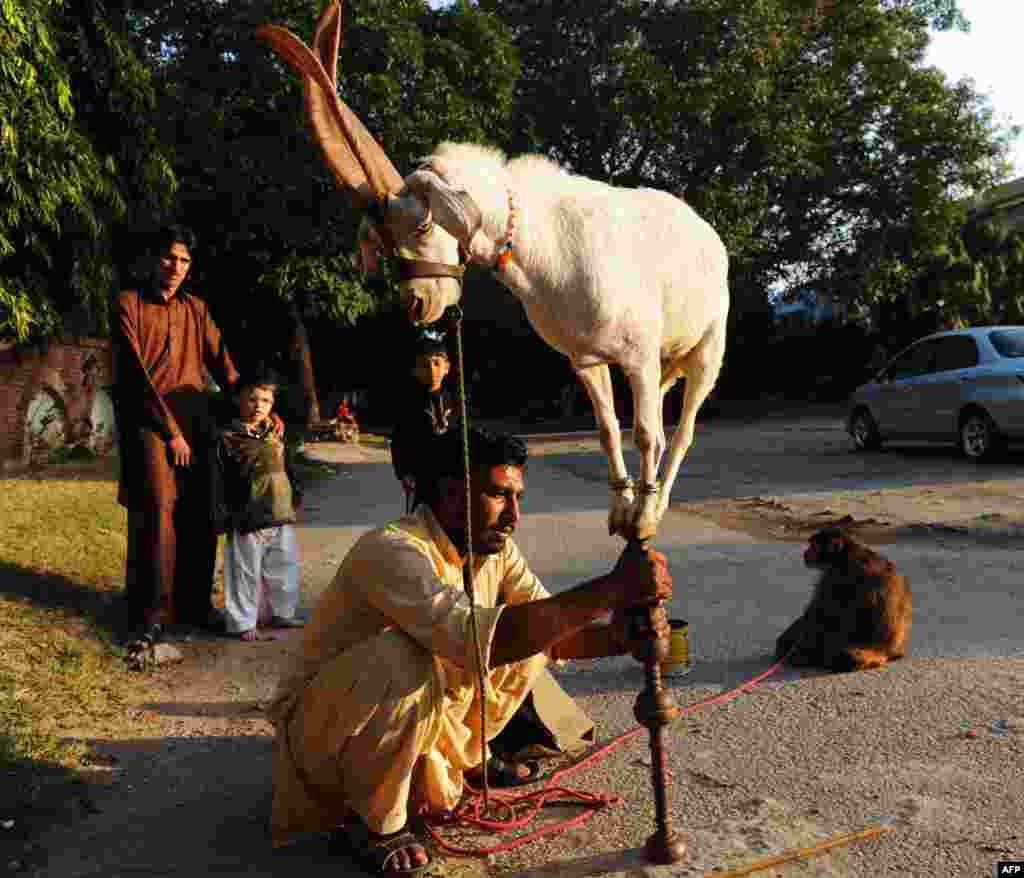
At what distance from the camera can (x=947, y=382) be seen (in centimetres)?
1071

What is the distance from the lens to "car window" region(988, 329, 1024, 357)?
10.3m

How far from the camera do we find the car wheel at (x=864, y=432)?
12484 mm

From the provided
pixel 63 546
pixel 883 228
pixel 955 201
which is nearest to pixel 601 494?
pixel 63 546

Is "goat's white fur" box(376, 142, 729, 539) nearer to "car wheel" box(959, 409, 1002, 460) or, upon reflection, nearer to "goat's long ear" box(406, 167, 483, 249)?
"goat's long ear" box(406, 167, 483, 249)

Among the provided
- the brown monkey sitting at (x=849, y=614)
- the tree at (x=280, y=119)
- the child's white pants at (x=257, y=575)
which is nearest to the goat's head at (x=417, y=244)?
the brown monkey sitting at (x=849, y=614)

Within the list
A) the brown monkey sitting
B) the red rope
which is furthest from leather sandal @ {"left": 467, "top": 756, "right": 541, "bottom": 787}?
the brown monkey sitting

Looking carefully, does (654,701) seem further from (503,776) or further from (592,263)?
(592,263)

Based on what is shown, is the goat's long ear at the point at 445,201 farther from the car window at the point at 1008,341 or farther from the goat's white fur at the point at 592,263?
the car window at the point at 1008,341

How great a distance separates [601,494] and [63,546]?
5.53m

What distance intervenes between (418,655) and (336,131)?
4.29 feet

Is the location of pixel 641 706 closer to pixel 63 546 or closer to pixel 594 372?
pixel 594 372

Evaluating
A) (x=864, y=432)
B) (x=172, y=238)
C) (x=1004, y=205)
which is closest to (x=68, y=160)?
(x=172, y=238)

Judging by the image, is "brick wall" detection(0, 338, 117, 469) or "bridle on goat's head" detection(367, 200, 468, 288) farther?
"brick wall" detection(0, 338, 117, 469)

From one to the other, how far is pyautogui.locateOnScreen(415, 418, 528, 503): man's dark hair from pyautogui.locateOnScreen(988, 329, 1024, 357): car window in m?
9.46
